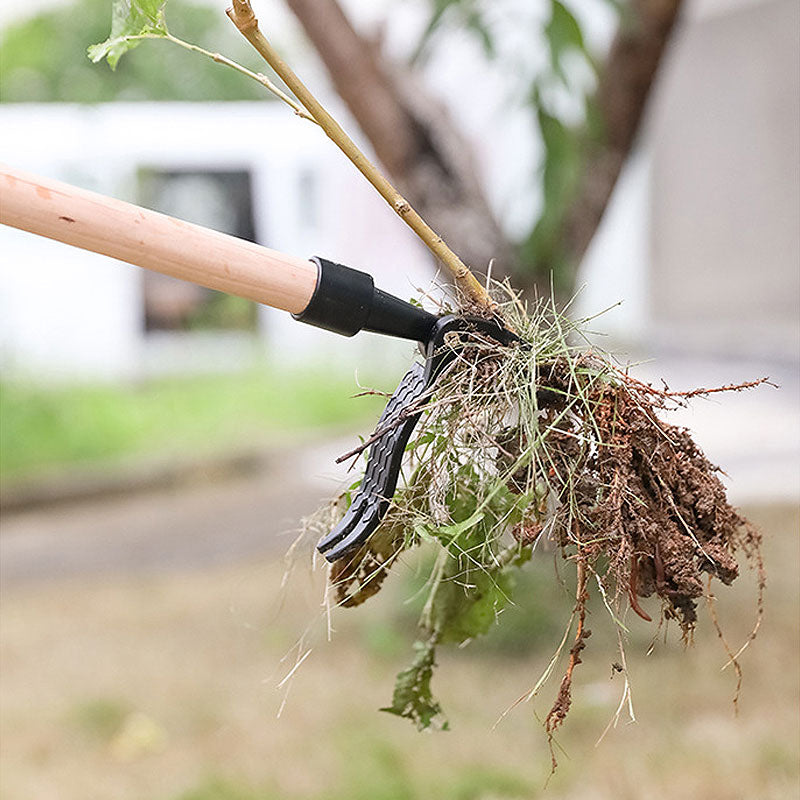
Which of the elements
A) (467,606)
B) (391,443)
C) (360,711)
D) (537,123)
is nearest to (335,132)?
(391,443)

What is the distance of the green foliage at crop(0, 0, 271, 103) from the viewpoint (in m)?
8.53

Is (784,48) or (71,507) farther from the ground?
(784,48)

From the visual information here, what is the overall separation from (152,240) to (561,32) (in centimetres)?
105

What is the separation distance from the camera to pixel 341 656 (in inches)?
82.4

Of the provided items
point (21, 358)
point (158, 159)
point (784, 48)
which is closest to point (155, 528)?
point (21, 358)

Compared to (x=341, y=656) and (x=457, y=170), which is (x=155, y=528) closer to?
(x=341, y=656)

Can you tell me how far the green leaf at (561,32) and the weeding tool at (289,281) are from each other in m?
0.89

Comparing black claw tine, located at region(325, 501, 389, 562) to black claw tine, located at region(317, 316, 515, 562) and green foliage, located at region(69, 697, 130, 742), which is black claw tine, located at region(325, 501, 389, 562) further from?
green foliage, located at region(69, 697, 130, 742)

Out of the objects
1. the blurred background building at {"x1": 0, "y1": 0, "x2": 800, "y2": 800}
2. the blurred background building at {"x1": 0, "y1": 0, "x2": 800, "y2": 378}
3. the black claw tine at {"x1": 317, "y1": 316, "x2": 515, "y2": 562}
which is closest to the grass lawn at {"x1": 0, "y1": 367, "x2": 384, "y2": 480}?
the blurred background building at {"x1": 0, "y1": 0, "x2": 800, "y2": 800}

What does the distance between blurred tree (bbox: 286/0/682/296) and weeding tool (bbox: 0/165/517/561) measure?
1.15 meters

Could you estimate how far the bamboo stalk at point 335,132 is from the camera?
624mm

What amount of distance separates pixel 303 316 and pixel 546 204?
126 cm

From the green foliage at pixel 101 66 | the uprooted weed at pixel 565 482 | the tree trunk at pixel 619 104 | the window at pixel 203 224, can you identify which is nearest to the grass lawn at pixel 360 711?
the uprooted weed at pixel 565 482

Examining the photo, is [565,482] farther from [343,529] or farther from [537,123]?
[537,123]
